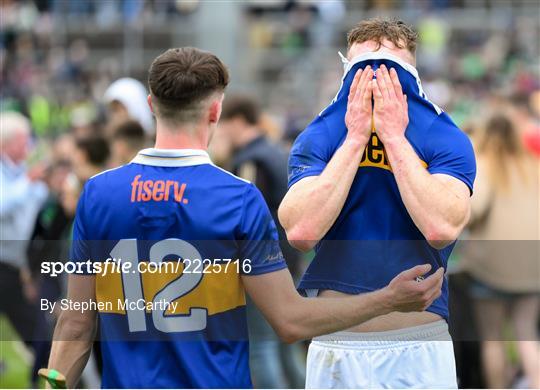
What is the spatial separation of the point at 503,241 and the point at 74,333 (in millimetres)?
4562

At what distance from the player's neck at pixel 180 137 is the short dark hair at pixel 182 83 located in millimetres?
29

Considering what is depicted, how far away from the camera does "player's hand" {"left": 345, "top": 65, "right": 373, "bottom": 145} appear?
11.1 feet

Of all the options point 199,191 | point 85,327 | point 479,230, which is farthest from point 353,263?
point 479,230

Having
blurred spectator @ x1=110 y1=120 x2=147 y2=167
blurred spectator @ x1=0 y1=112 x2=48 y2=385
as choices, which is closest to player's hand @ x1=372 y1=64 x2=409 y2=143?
blurred spectator @ x1=110 y1=120 x2=147 y2=167

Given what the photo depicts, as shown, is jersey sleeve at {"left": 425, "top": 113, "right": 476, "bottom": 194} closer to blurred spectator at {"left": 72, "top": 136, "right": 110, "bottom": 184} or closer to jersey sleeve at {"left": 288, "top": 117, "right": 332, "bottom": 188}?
jersey sleeve at {"left": 288, "top": 117, "right": 332, "bottom": 188}

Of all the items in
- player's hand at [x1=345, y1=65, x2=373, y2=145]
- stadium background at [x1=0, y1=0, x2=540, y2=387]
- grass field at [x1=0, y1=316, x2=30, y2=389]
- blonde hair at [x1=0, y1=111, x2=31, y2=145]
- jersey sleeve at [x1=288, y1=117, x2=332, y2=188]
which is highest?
player's hand at [x1=345, y1=65, x2=373, y2=145]

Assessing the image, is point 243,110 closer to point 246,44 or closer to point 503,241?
point 503,241

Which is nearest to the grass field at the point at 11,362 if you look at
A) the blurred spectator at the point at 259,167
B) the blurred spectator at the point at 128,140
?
the blurred spectator at the point at 128,140

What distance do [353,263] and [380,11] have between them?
60.9 ft

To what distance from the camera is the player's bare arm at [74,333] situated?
3414 millimetres

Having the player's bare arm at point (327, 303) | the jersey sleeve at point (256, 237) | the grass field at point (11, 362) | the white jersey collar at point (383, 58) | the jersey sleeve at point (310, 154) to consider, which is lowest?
the grass field at point (11, 362)

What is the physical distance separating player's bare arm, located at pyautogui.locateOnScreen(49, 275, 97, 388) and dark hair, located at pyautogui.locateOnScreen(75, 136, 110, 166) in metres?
4.10

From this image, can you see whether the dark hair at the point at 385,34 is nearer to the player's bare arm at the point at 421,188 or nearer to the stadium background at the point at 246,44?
the player's bare arm at the point at 421,188

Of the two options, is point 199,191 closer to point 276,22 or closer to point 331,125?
point 331,125
